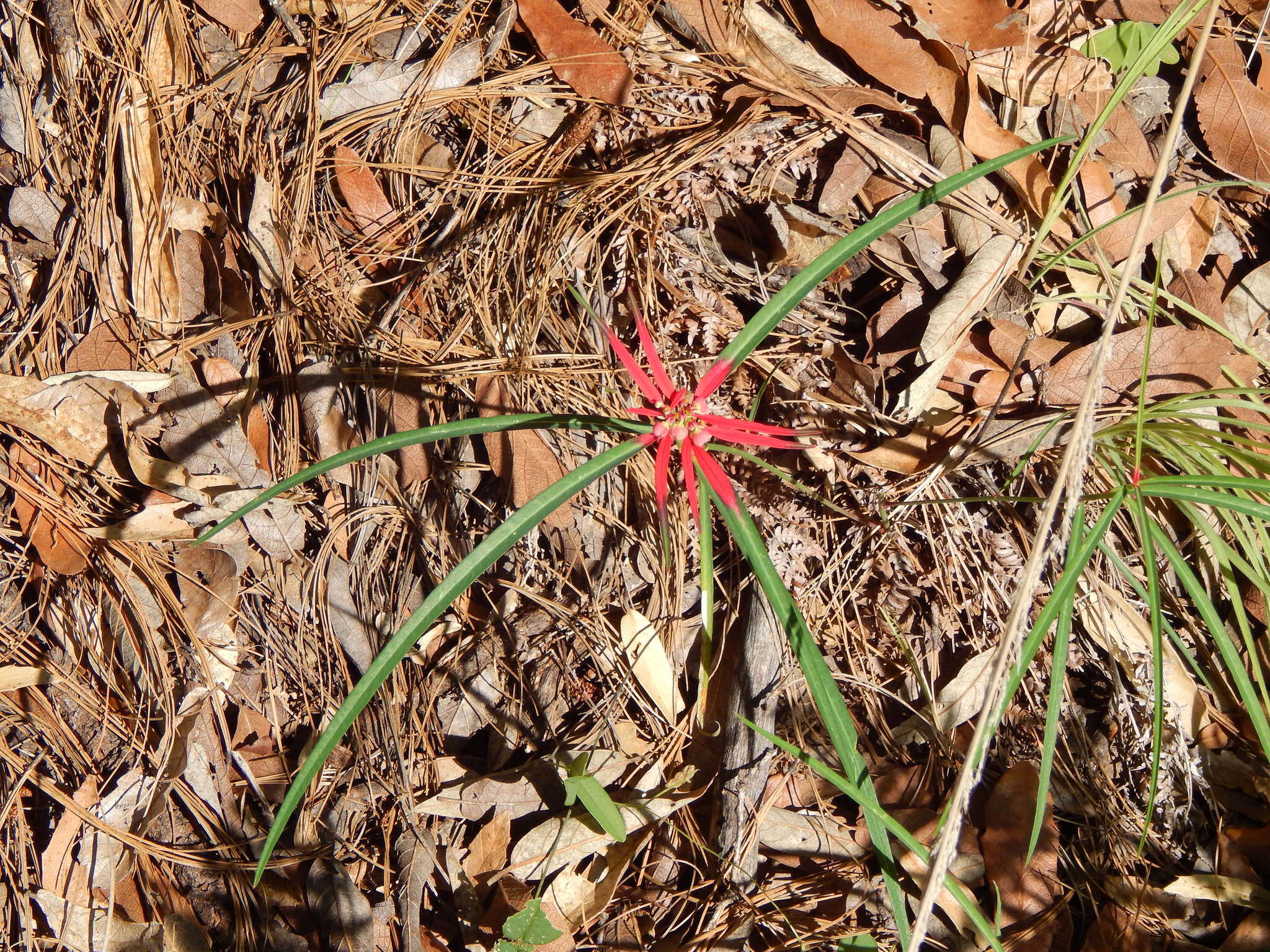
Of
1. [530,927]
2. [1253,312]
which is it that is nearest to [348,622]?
[530,927]

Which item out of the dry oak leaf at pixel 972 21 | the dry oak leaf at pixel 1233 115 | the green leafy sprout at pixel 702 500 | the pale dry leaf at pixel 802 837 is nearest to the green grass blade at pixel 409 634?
the green leafy sprout at pixel 702 500

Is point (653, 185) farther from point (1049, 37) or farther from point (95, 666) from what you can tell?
point (95, 666)

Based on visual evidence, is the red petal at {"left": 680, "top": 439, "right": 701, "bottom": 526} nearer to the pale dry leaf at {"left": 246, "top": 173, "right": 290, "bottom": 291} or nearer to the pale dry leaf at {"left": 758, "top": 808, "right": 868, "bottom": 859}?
the pale dry leaf at {"left": 758, "top": 808, "right": 868, "bottom": 859}

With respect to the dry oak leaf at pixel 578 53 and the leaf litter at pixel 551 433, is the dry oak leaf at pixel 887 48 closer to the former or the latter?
the leaf litter at pixel 551 433

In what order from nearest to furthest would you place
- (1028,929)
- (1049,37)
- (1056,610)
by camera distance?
1. (1056,610)
2. (1028,929)
3. (1049,37)

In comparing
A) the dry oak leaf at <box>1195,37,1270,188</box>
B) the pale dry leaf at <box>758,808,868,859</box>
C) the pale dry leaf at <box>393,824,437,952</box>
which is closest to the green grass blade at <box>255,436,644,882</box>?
the pale dry leaf at <box>393,824,437,952</box>

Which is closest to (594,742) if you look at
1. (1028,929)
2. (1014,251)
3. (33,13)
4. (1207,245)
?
(1028,929)
